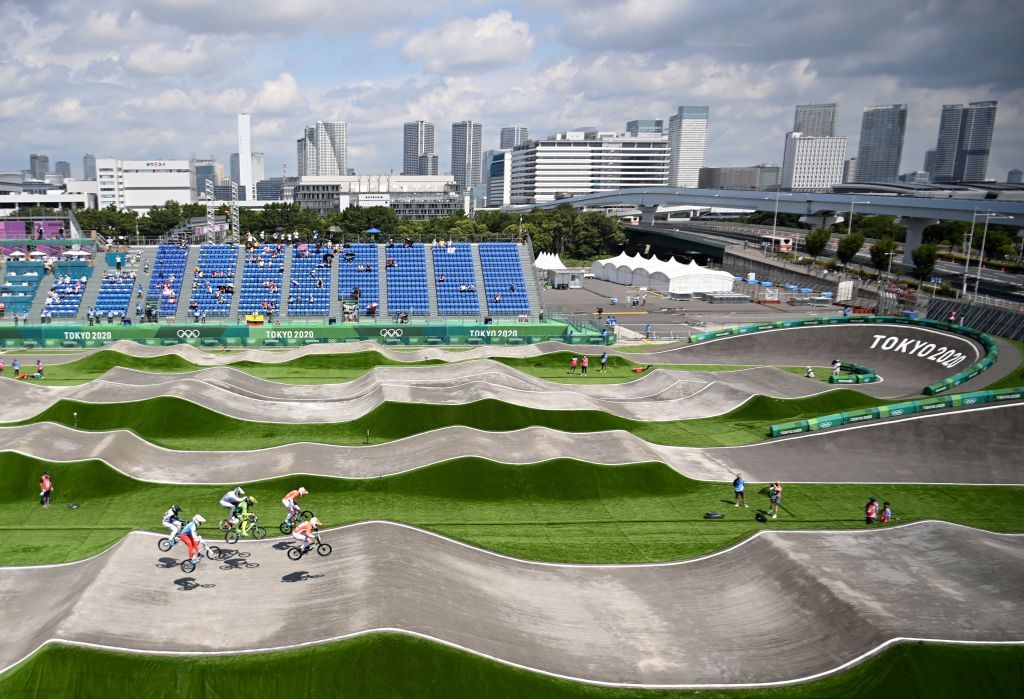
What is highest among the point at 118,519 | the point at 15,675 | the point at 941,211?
the point at 941,211

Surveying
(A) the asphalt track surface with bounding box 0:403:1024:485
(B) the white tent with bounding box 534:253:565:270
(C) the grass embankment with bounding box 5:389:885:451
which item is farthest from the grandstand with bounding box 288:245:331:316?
(B) the white tent with bounding box 534:253:565:270

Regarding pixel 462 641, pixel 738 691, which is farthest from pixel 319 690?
pixel 738 691

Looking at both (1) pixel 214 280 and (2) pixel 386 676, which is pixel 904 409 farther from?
(1) pixel 214 280

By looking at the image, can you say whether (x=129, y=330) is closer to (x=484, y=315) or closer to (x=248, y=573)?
(x=484, y=315)

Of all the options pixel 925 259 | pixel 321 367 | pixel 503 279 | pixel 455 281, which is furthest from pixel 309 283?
pixel 925 259

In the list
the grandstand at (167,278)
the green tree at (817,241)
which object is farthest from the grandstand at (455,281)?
the green tree at (817,241)

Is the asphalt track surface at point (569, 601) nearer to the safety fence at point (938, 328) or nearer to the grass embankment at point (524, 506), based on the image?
the grass embankment at point (524, 506)
